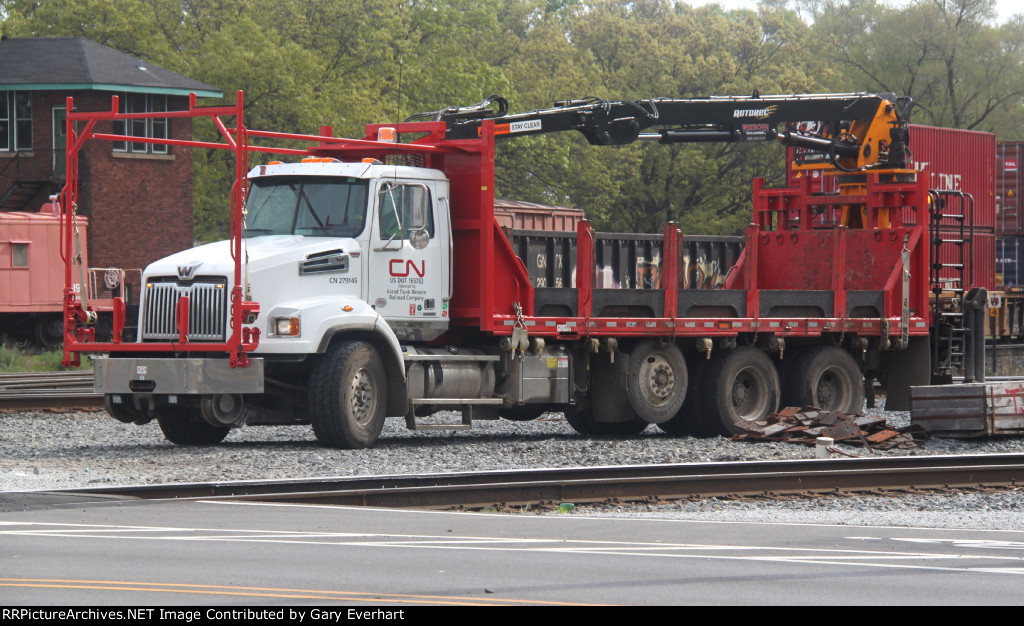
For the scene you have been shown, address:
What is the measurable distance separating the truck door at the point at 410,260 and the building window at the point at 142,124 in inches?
1057

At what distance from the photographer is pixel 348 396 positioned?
15.1 metres

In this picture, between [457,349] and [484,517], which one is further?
[457,349]

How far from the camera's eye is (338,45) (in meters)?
51.3

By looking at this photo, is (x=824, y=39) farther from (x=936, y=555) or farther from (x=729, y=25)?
(x=936, y=555)

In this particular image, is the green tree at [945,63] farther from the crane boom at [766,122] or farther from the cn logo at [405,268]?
the cn logo at [405,268]

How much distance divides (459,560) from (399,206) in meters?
7.85

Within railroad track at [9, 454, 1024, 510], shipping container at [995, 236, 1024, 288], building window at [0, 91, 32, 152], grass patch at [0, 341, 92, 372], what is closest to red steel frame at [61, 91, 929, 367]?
railroad track at [9, 454, 1024, 510]

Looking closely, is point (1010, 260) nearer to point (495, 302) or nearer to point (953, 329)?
point (953, 329)

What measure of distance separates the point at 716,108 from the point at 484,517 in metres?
10.4

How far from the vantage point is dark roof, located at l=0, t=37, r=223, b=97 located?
4078 cm

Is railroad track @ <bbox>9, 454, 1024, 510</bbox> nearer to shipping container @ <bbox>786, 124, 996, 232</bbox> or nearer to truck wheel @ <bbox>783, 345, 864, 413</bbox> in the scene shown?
truck wheel @ <bbox>783, 345, 864, 413</bbox>

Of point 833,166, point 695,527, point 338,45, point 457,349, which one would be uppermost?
point 338,45

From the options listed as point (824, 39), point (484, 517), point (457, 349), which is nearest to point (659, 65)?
point (824, 39)

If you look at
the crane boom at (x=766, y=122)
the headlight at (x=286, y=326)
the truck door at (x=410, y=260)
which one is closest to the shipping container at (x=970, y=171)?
the crane boom at (x=766, y=122)
